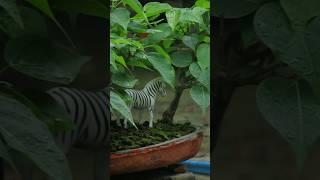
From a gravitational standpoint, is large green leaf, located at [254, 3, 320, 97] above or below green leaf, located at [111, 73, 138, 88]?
above

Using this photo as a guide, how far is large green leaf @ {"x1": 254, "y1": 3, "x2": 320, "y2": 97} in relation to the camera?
1.23 feet

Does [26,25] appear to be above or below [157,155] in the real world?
above

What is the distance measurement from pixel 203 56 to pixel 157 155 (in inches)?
6.1

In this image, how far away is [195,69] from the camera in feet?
2.46

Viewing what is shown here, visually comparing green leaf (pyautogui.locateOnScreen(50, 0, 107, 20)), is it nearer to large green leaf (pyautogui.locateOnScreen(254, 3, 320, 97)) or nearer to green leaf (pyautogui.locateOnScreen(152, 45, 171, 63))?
large green leaf (pyautogui.locateOnScreen(254, 3, 320, 97))

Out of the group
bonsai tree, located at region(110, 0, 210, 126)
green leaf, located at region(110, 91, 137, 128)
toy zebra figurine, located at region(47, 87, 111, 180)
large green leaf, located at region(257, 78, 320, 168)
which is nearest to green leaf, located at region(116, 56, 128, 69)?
bonsai tree, located at region(110, 0, 210, 126)

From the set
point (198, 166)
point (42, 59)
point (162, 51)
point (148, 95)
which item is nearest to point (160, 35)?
point (162, 51)

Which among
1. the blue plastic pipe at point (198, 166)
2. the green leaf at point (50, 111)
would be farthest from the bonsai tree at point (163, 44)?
the green leaf at point (50, 111)

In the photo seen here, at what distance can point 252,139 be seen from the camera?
47 cm

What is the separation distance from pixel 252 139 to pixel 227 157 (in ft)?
0.10

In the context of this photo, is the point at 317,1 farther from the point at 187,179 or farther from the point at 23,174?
the point at 187,179

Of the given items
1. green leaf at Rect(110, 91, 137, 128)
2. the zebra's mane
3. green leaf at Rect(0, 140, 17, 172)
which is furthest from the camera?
the zebra's mane

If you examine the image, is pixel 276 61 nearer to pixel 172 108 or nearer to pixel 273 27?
pixel 273 27

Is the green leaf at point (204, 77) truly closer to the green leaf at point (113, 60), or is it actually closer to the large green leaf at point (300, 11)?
the green leaf at point (113, 60)
